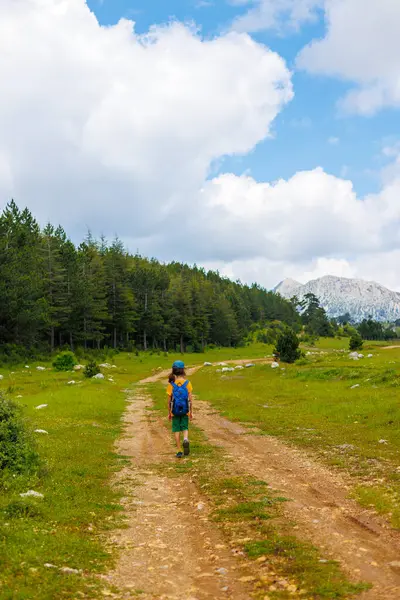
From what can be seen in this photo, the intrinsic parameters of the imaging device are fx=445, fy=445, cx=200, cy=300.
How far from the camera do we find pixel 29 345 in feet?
237

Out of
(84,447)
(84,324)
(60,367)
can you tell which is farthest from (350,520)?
(84,324)

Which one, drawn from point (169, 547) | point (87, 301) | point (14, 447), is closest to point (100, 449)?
point (14, 447)

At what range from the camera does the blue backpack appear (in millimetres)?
15867

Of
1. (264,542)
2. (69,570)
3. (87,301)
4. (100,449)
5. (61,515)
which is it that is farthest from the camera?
(87,301)

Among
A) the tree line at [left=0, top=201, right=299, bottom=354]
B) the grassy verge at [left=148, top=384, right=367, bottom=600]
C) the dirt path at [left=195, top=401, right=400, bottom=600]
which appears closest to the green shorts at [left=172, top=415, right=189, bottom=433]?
the dirt path at [left=195, top=401, right=400, bottom=600]

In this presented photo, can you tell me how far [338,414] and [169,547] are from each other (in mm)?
17023

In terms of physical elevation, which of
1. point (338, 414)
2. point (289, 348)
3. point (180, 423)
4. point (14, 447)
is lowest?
point (338, 414)

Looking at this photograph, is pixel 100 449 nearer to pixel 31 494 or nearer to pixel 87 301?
pixel 31 494

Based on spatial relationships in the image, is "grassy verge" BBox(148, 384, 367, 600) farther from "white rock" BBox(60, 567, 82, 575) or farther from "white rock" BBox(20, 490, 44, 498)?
"white rock" BBox(20, 490, 44, 498)

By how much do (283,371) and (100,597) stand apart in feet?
132

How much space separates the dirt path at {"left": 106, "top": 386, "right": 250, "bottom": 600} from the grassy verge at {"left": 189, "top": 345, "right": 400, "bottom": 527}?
149 inches

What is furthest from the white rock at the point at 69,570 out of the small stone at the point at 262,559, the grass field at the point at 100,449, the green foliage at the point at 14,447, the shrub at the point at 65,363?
the shrub at the point at 65,363

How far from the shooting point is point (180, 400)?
1586 centimetres

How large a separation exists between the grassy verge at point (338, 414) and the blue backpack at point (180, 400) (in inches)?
195
